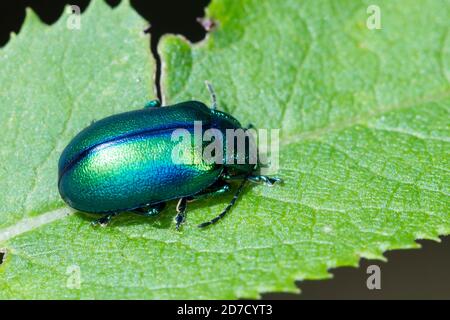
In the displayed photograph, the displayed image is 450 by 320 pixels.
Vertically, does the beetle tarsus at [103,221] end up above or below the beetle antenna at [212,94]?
below

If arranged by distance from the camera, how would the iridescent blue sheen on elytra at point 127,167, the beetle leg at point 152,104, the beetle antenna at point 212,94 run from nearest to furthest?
1. the iridescent blue sheen on elytra at point 127,167
2. the beetle leg at point 152,104
3. the beetle antenna at point 212,94

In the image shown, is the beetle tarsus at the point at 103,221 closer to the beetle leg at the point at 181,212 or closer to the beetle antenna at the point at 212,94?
the beetle leg at the point at 181,212

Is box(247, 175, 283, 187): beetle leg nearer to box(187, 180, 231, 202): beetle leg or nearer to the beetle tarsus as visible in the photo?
box(187, 180, 231, 202): beetle leg

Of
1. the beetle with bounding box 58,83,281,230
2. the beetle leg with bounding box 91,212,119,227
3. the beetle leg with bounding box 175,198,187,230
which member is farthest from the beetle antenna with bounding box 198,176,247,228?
the beetle leg with bounding box 91,212,119,227

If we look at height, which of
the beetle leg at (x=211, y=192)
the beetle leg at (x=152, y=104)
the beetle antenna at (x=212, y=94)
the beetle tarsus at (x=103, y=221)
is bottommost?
the beetle tarsus at (x=103, y=221)

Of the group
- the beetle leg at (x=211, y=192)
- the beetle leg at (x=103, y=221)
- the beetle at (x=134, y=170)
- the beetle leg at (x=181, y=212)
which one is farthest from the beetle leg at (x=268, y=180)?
the beetle leg at (x=103, y=221)

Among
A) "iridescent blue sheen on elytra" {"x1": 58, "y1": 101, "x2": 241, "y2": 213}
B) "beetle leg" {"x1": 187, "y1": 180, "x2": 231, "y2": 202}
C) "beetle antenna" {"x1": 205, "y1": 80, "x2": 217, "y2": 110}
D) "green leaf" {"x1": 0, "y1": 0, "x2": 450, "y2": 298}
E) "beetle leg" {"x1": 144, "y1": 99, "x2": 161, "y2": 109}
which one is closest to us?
"green leaf" {"x1": 0, "y1": 0, "x2": 450, "y2": 298}

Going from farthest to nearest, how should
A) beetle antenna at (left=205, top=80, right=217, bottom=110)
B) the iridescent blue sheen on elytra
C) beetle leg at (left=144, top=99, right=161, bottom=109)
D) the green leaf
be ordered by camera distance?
beetle antenna at (left=205, top=80, right=217, bottom=110) → beetle leg at (left=144, top=99, right=161, bottom=109) → the iridescent blue sheen on elytra → the green leaf
